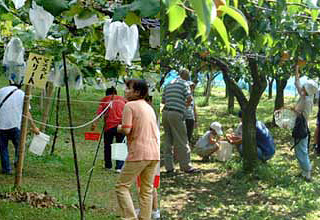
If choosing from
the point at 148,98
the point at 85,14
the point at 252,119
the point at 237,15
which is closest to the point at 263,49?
the point at 252,119

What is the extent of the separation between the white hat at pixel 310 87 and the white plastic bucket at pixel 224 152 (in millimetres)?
348

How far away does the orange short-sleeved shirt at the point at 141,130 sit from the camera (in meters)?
1.27

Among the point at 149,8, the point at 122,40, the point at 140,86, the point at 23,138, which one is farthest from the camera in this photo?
the point at 23,138

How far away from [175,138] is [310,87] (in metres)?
0.54

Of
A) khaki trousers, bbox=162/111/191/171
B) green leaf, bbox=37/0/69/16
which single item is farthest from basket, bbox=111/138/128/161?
green leaf, bbox=37/0/69/16

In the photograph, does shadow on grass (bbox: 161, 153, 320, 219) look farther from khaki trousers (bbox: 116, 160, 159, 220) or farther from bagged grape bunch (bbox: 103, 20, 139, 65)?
bagged grape bunch (bbox: 103, 20, 139, 65)

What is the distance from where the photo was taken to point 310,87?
1.60 metres

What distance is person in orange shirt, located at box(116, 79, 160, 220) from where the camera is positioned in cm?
127

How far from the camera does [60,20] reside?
51.5 inches

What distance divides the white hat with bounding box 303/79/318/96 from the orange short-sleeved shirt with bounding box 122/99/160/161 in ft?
2.04

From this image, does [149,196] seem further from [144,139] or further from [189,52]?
[189,52]

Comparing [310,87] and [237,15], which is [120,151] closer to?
[310,87]

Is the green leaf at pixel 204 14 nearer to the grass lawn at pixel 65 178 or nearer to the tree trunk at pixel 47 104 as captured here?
the grass lawn at pixel 65 178

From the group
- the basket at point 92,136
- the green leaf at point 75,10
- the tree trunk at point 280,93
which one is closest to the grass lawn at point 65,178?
the basket at point 92,136
